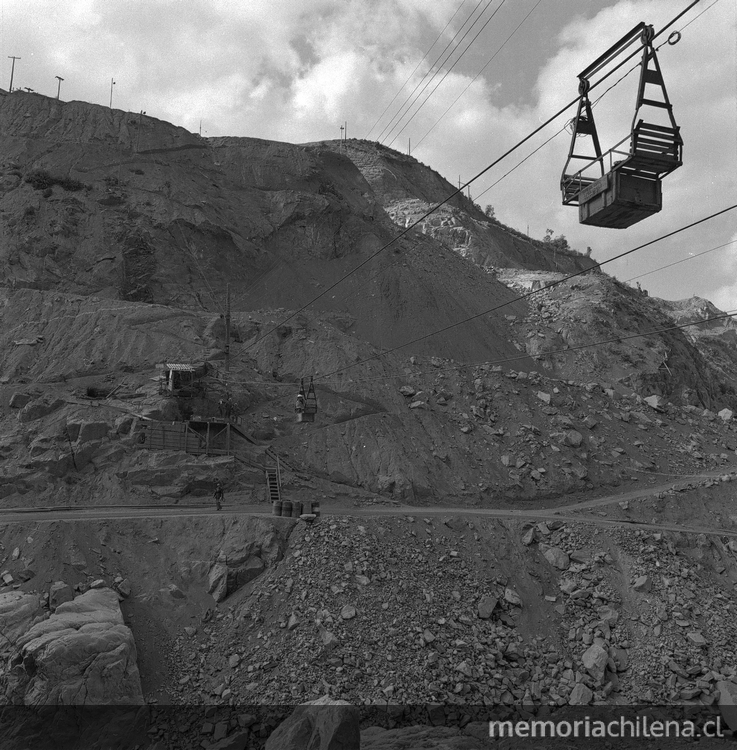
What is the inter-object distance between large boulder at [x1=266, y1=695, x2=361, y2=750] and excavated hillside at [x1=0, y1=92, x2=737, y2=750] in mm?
2561

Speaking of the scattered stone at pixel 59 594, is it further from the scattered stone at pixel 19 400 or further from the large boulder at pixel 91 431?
the scattered stone at pixel 19 400

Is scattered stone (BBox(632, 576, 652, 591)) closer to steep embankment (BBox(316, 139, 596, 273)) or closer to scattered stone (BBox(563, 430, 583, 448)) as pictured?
scattered stone (BBox(563, 430, 583, 448))

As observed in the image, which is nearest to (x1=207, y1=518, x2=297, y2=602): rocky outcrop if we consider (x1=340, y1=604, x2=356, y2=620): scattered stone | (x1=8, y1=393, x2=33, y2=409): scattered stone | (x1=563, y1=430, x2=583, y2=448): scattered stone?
(x1=340, y1=604, x2=356, y2=620): scattered stone

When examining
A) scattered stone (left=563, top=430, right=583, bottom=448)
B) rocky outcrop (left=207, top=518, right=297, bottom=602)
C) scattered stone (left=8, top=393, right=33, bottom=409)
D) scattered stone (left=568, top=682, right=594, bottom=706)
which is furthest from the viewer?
scattered stone (left=563, top=430, right=583, bottom=448)

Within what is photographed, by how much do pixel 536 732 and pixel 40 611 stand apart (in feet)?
44.9

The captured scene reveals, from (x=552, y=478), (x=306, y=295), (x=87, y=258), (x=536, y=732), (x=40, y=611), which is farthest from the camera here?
(x=306, y=295)

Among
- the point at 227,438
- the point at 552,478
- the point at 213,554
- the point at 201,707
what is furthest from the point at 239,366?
the point at 201,707

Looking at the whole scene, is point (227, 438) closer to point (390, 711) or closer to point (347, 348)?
point (347, 348)

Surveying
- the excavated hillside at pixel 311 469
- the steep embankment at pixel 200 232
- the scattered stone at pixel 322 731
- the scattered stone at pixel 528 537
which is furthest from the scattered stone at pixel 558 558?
the steep embankment at pixel 200 232

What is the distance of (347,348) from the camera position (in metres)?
35.0

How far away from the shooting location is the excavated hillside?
1755 centimetres

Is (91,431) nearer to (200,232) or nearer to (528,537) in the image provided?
(528,537)

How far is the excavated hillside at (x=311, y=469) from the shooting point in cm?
1755

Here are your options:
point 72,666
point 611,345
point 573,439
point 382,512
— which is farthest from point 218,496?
point 611,345
